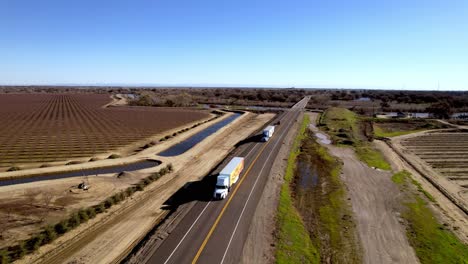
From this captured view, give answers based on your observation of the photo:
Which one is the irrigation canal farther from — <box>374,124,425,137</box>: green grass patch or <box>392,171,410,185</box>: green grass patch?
<box>374,124,425,137</box>: green grass patch

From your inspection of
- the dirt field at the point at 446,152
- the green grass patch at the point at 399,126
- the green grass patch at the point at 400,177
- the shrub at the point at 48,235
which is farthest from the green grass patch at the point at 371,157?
the shrub at the point at 48,235

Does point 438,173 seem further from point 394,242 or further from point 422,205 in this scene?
point 394,242

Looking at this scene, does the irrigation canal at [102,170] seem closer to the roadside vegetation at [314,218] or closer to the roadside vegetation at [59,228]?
the roadside vegetation at [59,228]

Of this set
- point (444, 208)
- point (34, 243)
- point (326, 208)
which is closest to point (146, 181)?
point (34, 243)

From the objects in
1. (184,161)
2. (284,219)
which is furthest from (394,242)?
(184,161)

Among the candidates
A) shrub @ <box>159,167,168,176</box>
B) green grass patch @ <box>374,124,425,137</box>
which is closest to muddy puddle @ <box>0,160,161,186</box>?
shrub @ <box>159,167,168,176</box>

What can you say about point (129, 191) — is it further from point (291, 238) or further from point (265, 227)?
point (291, 238)
